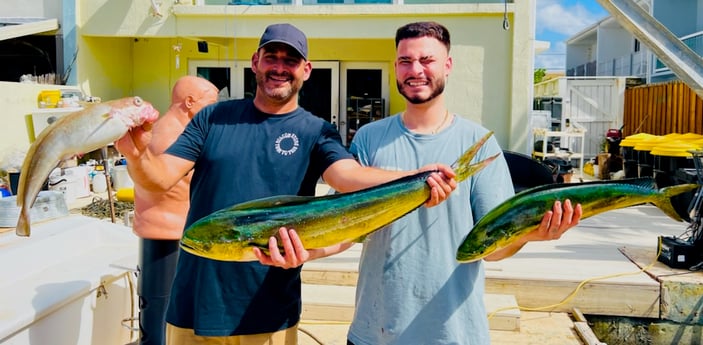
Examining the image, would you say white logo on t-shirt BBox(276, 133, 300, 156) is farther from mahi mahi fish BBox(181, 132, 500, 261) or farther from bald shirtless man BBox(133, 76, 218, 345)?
bald shirtless man BBox(133, 76, 218, 345)

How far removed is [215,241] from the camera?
70.7 inches

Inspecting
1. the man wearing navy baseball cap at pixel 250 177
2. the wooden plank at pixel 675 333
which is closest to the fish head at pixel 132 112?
the man wearing navy baseball cap at pixel 250 177

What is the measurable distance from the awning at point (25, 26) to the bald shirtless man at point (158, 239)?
9538 mm

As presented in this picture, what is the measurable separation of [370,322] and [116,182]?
927cm

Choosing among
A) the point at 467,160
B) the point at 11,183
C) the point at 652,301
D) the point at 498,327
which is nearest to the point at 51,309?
the point at 467,160

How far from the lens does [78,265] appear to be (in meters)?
3.98

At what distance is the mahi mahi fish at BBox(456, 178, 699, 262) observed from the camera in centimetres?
186

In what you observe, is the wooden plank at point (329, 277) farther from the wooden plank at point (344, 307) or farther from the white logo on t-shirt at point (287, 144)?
the white logo on t-shirt at point (287, 144)

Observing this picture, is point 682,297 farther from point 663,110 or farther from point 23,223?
point 663,110

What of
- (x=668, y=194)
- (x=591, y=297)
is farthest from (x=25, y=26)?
(x=668, y=194)

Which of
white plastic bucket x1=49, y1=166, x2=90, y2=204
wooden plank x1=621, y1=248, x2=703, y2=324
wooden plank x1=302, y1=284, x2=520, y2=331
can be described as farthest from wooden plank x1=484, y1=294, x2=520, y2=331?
white plastic bucket x1=49, y1=166, x2=90, y2=204

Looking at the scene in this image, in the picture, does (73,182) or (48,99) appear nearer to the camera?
(73,182)

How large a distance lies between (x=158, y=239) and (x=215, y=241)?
1732 mm

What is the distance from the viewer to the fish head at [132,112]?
1.95 meters
